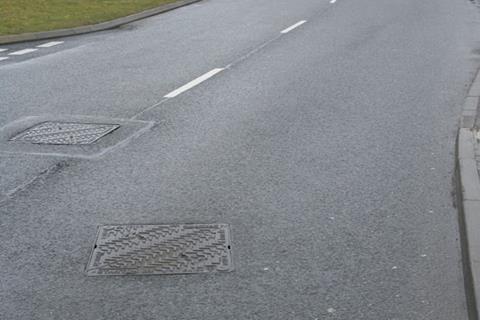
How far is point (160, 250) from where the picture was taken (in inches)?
229

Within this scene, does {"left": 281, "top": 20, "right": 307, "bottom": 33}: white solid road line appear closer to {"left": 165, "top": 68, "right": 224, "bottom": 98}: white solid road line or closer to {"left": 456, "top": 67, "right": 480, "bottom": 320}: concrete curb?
{"left": 165, "top": 68, "right": 224, "bottom": 98}: white solid road line

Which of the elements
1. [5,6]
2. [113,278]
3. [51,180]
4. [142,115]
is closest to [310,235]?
[113,278]

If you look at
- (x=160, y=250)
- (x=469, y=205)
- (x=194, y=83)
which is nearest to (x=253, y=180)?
(x=160, y=250)

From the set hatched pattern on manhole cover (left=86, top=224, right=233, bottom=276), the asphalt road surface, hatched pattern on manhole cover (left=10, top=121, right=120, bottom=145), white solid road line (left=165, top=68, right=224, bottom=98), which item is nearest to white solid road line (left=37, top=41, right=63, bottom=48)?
the asphalt road surface

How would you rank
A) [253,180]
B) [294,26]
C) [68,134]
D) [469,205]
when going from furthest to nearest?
[294,26] < [68,134] < [253,180] < [469,205]

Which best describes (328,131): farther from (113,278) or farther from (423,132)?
(113,278)

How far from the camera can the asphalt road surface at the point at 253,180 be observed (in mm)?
5129

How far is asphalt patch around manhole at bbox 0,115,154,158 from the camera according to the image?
8.44 m

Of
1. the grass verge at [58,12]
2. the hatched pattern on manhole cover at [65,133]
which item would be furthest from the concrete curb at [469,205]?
the grass verge at [58,12]

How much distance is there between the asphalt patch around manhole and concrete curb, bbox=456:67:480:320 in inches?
141

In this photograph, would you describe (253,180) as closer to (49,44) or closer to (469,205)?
(469,205)

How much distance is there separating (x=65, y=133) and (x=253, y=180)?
270 cm

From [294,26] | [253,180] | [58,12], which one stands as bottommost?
[294,26]

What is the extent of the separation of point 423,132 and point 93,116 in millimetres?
3988
